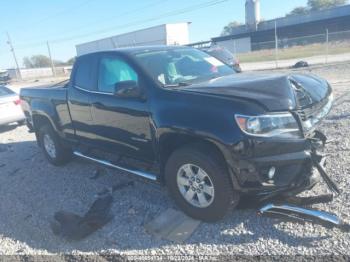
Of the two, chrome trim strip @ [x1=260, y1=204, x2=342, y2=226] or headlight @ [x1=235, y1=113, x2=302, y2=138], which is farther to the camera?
chrome trim strip @ [x1=260, y1=204, x2=342, y2=226]

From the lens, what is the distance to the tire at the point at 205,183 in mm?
3215

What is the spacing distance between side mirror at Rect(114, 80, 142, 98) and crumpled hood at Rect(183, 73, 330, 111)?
0.57m

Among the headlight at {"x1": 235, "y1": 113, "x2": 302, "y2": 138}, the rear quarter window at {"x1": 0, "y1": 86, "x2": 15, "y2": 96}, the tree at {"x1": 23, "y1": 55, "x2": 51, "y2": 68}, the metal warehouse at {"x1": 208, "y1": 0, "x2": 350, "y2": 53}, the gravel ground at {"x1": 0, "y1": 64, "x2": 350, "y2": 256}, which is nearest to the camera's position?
the headlight at {"x1": 235, "y1": 113, "x2": 302, "y2": 138}

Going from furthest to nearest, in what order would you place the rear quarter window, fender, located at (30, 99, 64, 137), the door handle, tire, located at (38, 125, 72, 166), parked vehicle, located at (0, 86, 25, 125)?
the rear quarter window
parked vehicle, located at (0, 86, 25, 125)
tire, located at (38, 125, 72, 166)
fender, located at (30, 99, 64, 137)
the door handle

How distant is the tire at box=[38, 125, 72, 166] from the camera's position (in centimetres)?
579

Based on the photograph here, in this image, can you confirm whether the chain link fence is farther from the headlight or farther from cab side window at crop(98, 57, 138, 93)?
the headlight

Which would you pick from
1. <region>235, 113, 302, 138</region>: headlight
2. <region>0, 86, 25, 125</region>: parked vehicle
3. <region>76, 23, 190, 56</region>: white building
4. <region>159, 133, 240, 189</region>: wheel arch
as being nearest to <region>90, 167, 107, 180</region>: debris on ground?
<region>159, 133, 240, 189</region>: wheel arch

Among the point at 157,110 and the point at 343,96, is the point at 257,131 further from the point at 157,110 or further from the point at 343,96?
the point at 343,96

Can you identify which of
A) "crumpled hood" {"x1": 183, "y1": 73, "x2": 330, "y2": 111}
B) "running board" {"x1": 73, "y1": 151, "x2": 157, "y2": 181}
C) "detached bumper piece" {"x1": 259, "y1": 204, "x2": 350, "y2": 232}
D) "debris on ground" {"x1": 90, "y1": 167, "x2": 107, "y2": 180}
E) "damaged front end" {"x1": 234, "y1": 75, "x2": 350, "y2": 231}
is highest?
"crumpled hood" {"x1": 183, "y1": 73, "x2": 330, "y2": 111}

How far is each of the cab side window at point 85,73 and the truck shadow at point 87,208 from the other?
144cm

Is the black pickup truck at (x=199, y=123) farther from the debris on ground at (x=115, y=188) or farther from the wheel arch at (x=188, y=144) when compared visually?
the debris on ground at (x=115, y=188)

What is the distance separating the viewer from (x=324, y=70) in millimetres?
15070

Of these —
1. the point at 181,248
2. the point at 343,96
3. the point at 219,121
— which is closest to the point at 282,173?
the point at 219,121

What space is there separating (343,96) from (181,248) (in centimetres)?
712
